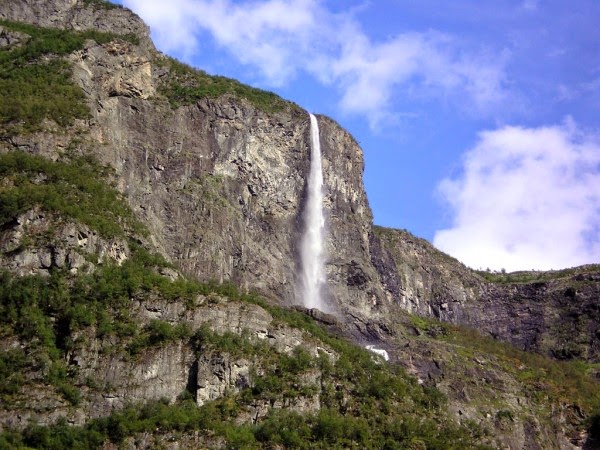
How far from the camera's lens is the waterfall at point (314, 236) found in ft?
380

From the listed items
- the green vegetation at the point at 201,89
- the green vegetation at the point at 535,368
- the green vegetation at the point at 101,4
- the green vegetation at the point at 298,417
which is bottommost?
the green vegetation at the point at 298,417

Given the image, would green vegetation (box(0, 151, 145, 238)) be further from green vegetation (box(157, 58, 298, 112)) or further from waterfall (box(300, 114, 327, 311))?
waterfall (box(300, 114, 327, 311))

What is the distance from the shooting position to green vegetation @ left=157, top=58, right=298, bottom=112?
11544 centimetres

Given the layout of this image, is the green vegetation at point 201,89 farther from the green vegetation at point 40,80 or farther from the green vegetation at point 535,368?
the green vegetation at point 535,368

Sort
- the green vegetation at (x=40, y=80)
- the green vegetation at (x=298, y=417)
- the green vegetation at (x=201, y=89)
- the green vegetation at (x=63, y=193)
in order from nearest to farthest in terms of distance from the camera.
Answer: the green vegetation at (x=298, y=417), the green vegetation at (x=63, y=193), the green vegetation at (x=40, y=80), the green vegetation at (x=201, y=89)

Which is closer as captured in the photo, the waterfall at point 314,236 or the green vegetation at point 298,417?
the green vegetation at point 298,417

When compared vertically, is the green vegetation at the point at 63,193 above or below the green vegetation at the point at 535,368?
above

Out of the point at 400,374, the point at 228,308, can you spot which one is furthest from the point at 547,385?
the point at 228,308

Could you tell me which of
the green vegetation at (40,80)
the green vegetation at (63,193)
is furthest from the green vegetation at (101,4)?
the green vegetation at (63,193)

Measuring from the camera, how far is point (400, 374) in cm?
9581

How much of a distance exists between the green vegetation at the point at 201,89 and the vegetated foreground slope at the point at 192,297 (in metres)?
0.29

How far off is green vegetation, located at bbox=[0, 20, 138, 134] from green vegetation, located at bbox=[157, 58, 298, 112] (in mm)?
6826

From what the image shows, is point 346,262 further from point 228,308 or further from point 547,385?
point 228,308

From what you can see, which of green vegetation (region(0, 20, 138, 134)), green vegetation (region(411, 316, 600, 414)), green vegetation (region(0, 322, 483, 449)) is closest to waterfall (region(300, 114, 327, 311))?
green vegetation (region(411, 316, 600, 414))
